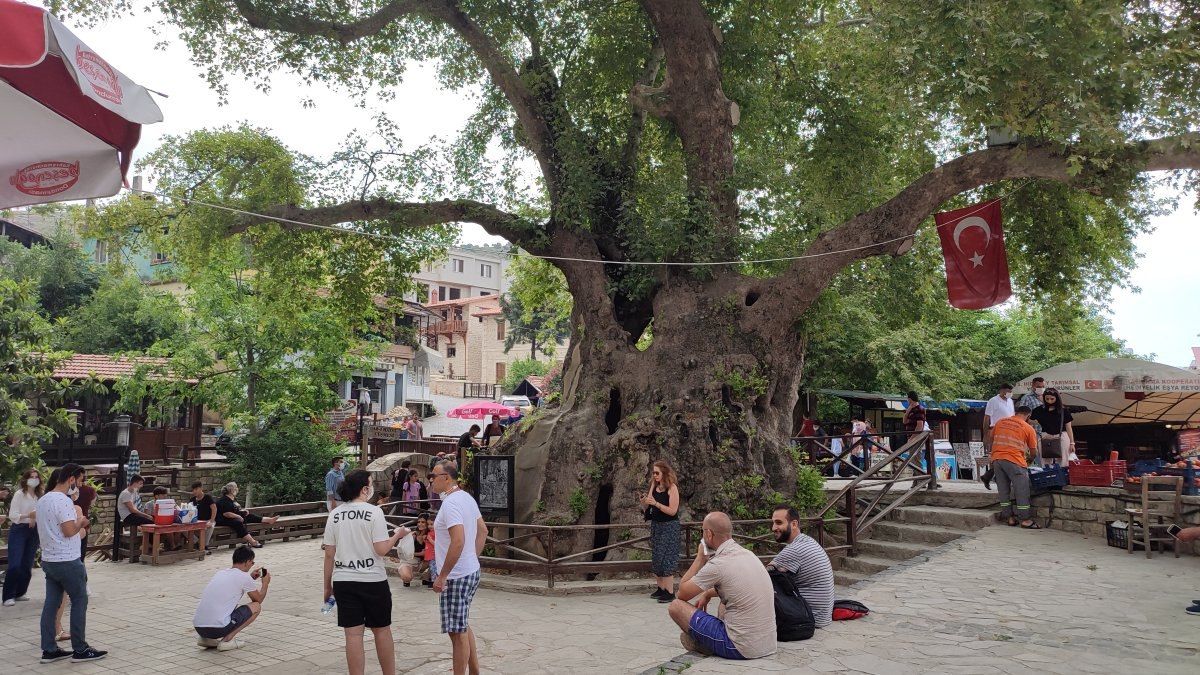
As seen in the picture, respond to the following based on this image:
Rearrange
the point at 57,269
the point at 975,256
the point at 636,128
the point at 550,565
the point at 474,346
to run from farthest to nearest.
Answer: the point at 474,346 < the point at 57,269 < the point at 636,128 < the point at 975,256 < the point at 550,565

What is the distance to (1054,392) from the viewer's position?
12820 mm

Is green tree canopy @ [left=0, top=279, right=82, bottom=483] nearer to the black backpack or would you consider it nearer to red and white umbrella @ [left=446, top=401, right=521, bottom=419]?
the black backpack

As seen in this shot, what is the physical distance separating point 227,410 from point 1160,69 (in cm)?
2383

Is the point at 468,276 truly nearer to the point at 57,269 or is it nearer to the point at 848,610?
the point at 57,269

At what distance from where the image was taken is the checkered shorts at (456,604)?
5.84 meters

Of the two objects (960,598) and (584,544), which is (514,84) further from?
(960,598)

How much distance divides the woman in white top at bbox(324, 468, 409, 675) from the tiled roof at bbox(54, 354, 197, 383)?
2064 centimetres

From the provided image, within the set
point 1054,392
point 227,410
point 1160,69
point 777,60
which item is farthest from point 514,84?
point 227,410

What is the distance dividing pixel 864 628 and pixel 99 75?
6.96 meters

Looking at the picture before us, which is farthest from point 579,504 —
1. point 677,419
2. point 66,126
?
point 66,126

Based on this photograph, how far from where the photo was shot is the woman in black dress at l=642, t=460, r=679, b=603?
9.36 meters

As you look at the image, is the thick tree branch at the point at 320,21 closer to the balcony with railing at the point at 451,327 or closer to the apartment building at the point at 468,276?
the balcony with railing at the point at 451,327

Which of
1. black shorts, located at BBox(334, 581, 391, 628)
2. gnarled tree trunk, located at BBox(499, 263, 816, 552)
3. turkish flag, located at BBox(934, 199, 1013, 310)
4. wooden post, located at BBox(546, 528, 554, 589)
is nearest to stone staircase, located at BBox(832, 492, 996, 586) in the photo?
gnarled tree trunk, located at BBox(499, 263, 816, 552)

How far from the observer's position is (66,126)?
467cm
